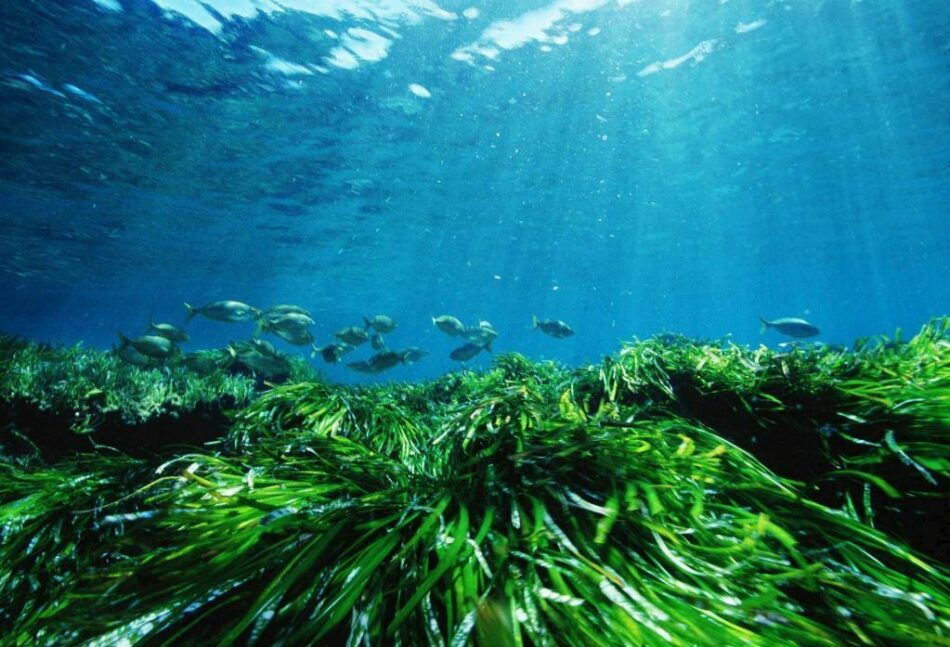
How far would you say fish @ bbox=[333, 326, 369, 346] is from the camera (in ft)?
37.7

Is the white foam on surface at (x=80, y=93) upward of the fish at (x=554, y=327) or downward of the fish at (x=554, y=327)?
downward

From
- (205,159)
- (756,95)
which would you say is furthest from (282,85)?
(756,95)

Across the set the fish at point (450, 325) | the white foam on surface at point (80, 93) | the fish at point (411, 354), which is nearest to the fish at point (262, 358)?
the fish at point (411, 354)

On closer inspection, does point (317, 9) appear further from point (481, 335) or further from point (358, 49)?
point (481, 335)

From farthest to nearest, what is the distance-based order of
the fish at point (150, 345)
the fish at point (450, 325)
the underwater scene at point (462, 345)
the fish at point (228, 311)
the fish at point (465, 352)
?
the fish at point (450, 325), the fish at point (465, 352), the fish at point (228, 311), the fish at point (150, 345), the underwater scene at point (462, 345)

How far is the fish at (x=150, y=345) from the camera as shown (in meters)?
7.98

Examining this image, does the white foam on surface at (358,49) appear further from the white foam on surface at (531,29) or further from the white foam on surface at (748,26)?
the white foam on surface at (748,26)

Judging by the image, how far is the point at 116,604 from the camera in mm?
1118

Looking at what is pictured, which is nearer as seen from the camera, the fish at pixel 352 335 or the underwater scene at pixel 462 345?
the underwater scene at pixel 462 345

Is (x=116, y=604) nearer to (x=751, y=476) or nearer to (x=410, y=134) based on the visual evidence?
(x=751, y=476)

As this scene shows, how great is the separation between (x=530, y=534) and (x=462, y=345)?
12.0m

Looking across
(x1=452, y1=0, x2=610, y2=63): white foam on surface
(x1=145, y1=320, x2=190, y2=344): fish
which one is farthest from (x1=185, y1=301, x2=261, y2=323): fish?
(x1=452, y1=0, x2=610, y2=63): white foam on surface

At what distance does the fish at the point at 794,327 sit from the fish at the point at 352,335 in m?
14.5

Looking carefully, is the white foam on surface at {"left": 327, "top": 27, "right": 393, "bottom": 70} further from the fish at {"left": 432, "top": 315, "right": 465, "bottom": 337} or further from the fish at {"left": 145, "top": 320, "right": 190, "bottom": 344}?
the fish at {"left": 145, "top": 320, "right": 190, "bottom": 344}
